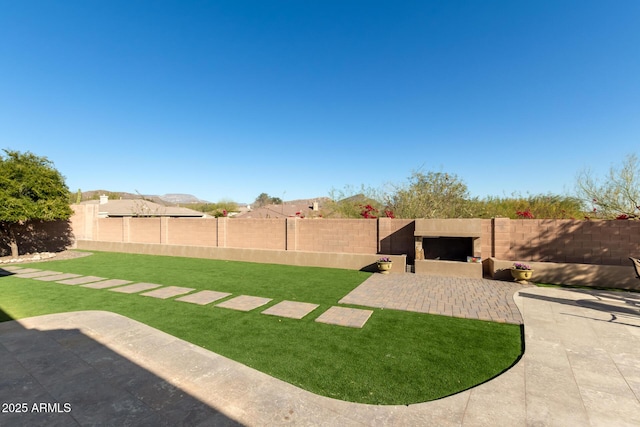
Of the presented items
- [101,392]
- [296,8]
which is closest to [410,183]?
[296,8]

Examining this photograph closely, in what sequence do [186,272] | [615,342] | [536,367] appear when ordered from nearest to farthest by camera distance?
[536,367] → [615,342] → [186,272]

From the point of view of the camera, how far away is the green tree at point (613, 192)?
1162 cm

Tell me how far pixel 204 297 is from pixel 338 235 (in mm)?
6672

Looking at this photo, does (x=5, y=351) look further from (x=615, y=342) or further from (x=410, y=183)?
(x=410, y=183)

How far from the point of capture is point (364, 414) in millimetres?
2797

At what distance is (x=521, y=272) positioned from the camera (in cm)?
873

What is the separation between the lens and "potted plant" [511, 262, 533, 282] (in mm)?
8688

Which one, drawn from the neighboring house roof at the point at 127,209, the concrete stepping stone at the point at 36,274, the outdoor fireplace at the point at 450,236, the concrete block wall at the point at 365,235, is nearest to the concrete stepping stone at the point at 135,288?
the concrete stepping stone at the point at 36,274

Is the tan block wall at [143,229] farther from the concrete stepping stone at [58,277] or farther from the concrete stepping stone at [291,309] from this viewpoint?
the concrete stepping stone at [291,309]

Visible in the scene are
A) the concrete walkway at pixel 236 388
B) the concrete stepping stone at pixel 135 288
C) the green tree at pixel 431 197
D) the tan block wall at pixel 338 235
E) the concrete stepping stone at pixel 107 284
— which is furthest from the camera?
the green tree at pixel 431 197

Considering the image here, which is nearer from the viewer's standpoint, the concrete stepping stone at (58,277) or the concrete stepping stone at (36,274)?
the concrete stepping stone at (58,277)

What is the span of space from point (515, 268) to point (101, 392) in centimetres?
1059

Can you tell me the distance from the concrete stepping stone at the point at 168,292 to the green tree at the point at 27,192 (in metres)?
12.2

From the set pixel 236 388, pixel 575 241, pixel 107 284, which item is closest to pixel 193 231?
pixel 107 284
